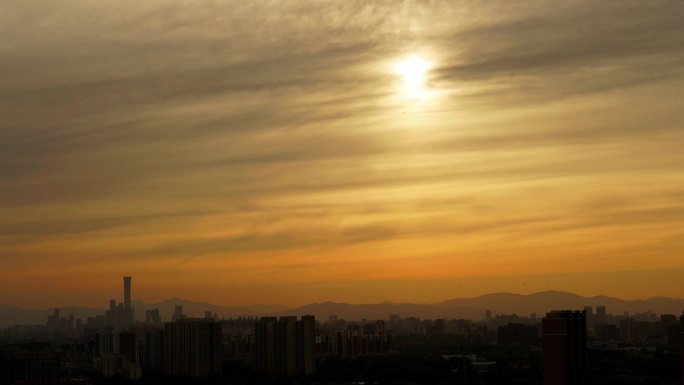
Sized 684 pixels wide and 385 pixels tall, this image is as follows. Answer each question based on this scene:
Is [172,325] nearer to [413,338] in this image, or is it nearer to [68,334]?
[413,338]

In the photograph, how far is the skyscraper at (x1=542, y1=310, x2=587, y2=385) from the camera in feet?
80.5

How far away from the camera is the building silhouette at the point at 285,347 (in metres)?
42.9

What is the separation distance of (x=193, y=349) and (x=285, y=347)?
11.9 feet

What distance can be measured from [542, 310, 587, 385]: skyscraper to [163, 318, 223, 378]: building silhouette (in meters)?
19.9

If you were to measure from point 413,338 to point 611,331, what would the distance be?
12.4 m

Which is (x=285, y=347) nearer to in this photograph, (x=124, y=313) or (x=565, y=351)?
(x=565, y=351)

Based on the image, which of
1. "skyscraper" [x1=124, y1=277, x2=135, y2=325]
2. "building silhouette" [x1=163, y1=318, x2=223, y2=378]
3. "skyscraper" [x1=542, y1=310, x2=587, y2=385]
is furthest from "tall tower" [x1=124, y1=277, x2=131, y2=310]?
"skyscraper" [x1=542, y1=310, x2=587, y2=385]

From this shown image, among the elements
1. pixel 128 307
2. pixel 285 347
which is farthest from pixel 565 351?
pixel 128 307

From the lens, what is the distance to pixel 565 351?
967 inches

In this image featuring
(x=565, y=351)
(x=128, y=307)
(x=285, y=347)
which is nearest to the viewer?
(x=565, y=351)

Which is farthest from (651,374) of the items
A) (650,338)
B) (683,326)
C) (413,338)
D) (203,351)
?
(413,338)

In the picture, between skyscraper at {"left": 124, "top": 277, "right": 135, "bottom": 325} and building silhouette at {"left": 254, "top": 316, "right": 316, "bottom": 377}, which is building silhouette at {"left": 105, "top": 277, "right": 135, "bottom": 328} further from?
building silhouette at {"left": 254, "top": 316, "right": 316, "bottom": 377}

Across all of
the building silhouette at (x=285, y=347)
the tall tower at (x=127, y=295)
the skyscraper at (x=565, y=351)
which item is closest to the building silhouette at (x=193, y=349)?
the building silhouette at (x=285, y=347)

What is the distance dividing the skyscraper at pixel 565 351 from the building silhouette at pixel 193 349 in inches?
783
